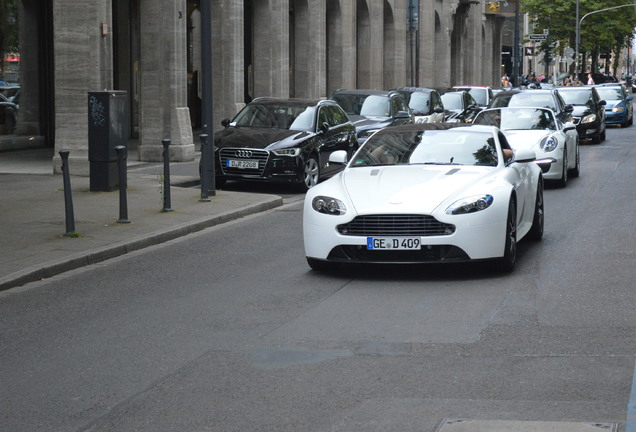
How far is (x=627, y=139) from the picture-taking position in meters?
35.5

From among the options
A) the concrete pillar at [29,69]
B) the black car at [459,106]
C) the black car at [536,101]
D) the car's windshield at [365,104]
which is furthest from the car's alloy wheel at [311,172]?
the black car at [459,106]

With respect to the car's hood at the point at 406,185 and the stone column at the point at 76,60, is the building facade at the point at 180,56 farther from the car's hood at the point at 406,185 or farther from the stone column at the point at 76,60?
the car's hood at the point at 406,185

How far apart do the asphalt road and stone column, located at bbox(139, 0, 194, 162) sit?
42.1 ft

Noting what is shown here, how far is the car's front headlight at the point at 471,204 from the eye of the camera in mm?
10297

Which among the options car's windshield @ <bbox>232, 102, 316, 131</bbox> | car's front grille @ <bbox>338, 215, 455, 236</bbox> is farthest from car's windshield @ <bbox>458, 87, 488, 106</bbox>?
car's front grille @ <bbox>338, 215, 455, 236</bbox>

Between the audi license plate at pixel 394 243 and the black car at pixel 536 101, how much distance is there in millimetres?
16700

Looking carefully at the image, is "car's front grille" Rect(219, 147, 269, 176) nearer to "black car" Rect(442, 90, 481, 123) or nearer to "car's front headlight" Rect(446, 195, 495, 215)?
"car's front headlight" Rect(446, 195, 495, 215)

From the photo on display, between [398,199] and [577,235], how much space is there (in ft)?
12.7

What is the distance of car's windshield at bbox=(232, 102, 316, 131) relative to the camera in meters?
20.9

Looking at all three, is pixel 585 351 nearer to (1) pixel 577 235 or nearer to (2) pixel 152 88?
(1) pixel 577 235

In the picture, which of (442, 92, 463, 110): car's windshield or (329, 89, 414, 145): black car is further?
(442, 92, 463, 110): car's windshield

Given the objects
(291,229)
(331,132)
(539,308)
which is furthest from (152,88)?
(539,308)

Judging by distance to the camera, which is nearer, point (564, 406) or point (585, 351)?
point (564, 406)

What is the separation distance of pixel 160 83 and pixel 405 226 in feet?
52.2
